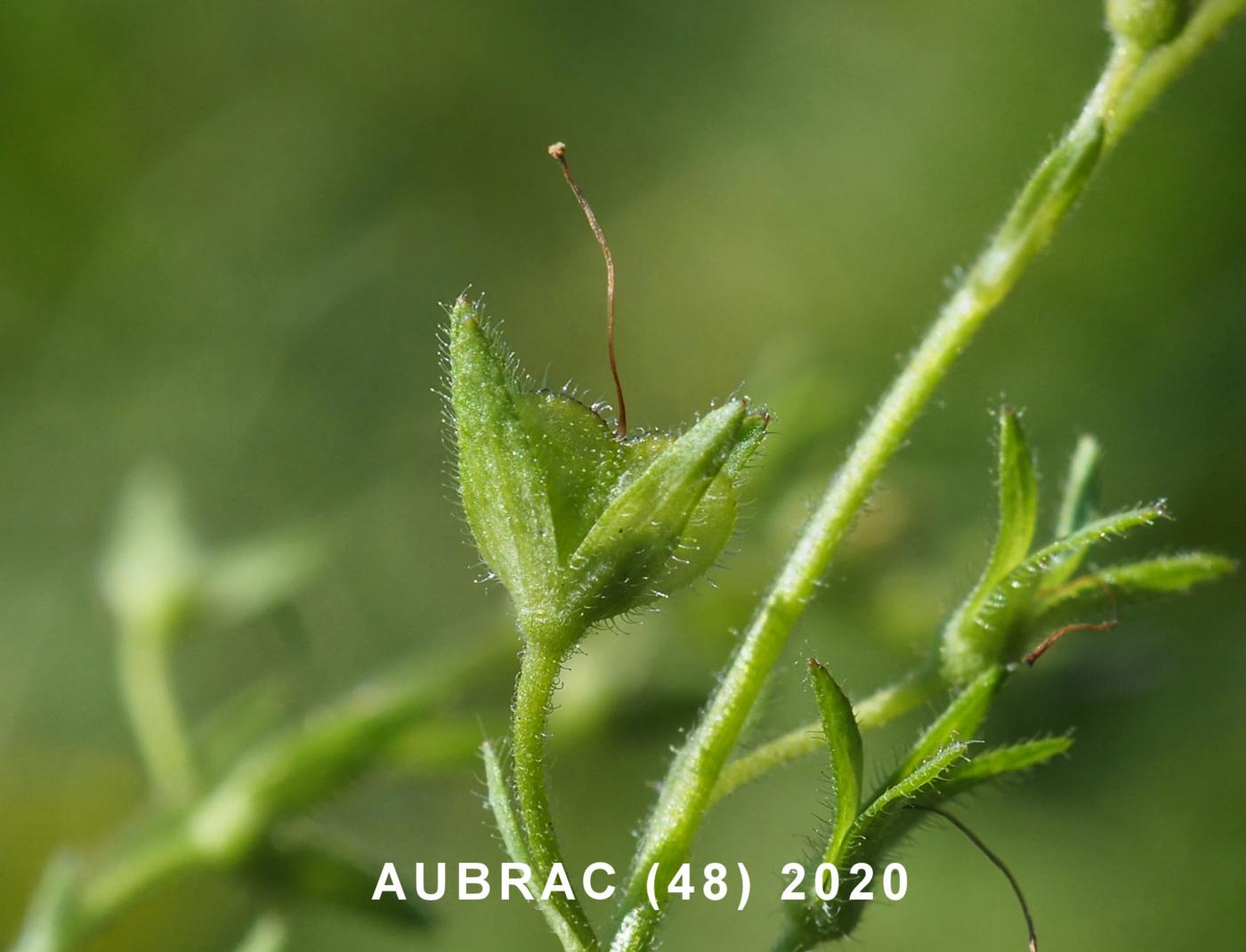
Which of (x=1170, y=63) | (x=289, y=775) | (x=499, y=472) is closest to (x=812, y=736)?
(x=499, y=472)

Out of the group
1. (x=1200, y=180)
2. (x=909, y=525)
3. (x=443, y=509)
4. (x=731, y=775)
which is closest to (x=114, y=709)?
(x=443, y=509)

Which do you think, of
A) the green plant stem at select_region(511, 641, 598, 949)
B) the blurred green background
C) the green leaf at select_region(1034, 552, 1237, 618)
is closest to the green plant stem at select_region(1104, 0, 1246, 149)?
the green leaf at select_region(1034, 552, 1237, 618)

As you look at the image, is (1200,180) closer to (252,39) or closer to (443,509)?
(443,509)

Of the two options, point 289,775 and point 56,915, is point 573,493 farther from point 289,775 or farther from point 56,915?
point 56,915

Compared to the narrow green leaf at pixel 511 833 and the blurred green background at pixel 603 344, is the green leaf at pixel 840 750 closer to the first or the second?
the narrow green leaf at pixel 511 833

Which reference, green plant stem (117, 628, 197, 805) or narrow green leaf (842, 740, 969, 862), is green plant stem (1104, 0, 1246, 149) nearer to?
narrow green leaf (842, 740, 969, 862)

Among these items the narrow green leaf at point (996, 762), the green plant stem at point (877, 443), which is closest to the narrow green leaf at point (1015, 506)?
the green plant stem at point (877, 443)
